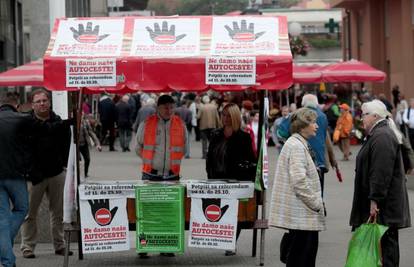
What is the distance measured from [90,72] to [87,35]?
0.72 metres

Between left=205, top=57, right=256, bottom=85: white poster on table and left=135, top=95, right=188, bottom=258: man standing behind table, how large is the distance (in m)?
1.39

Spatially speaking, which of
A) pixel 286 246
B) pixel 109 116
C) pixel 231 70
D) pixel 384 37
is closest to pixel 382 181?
pixel 286 246

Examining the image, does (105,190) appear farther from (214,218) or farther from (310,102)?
(310,102)

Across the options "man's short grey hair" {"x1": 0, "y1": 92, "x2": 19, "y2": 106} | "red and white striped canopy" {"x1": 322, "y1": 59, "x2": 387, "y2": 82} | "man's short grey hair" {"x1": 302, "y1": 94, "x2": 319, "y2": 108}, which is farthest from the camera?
"red and white striped canopy" {"x1": 322, "y1": 59, "x2": 387, "y2": 82}

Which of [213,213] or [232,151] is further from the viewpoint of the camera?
[232,151]

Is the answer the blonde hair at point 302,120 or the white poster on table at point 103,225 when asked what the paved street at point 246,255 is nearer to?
the white poster on table at point 103,225

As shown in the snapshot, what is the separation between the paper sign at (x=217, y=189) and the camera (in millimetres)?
11266

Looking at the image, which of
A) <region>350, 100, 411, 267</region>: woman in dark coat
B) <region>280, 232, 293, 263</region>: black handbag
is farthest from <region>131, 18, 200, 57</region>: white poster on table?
<region>350, 100, 411, 267</region>: woman in dark coat

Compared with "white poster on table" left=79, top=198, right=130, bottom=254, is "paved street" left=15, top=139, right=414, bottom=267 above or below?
below

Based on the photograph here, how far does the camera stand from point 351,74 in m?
30.2

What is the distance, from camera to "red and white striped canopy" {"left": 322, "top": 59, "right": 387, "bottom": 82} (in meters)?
30.1

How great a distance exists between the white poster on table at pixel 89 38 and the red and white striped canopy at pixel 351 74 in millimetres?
19268

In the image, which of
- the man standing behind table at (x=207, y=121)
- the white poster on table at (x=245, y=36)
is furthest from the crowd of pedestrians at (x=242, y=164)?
the man standing behind table at (x=207, y=121)

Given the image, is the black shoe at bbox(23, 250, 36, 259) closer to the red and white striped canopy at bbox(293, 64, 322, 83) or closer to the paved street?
the paved street
